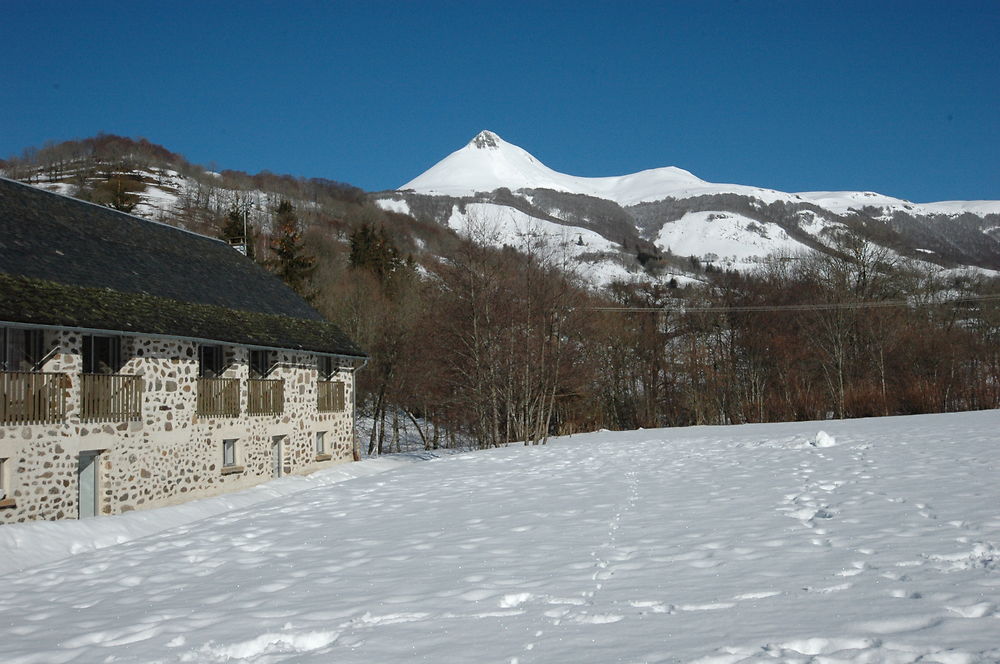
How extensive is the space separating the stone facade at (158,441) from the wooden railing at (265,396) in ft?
0.60

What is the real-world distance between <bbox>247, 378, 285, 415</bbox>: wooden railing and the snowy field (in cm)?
817

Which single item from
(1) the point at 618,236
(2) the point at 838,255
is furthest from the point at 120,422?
(1) the point at 618,236

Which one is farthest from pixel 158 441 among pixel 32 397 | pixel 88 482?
pixel 32 397

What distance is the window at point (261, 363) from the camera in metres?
22.2

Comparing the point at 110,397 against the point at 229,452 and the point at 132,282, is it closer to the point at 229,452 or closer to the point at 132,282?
the point at 132,282

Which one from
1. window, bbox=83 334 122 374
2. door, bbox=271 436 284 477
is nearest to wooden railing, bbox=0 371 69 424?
window, bbox=83 334 122 374

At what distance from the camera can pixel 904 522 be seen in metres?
8.31

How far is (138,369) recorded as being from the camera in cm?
1709

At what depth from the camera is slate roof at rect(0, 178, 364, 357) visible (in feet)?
49.9

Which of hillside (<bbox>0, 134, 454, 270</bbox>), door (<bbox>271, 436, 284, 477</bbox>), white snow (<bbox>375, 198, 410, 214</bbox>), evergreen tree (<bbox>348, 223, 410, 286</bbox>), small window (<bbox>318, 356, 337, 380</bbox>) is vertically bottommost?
door (<bbox>271, 436, 284, 477</bbox>)

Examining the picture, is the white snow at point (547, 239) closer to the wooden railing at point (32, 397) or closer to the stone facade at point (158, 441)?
the stone facade at point (158, 441)

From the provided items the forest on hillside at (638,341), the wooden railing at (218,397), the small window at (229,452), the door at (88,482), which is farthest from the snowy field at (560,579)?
the forest on hillside at (638,341)

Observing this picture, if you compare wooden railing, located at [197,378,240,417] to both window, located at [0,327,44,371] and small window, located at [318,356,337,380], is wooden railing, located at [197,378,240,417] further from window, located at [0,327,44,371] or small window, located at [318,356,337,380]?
small window, located at [318,356,337,380]

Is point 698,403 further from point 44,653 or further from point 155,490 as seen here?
point 44,653
